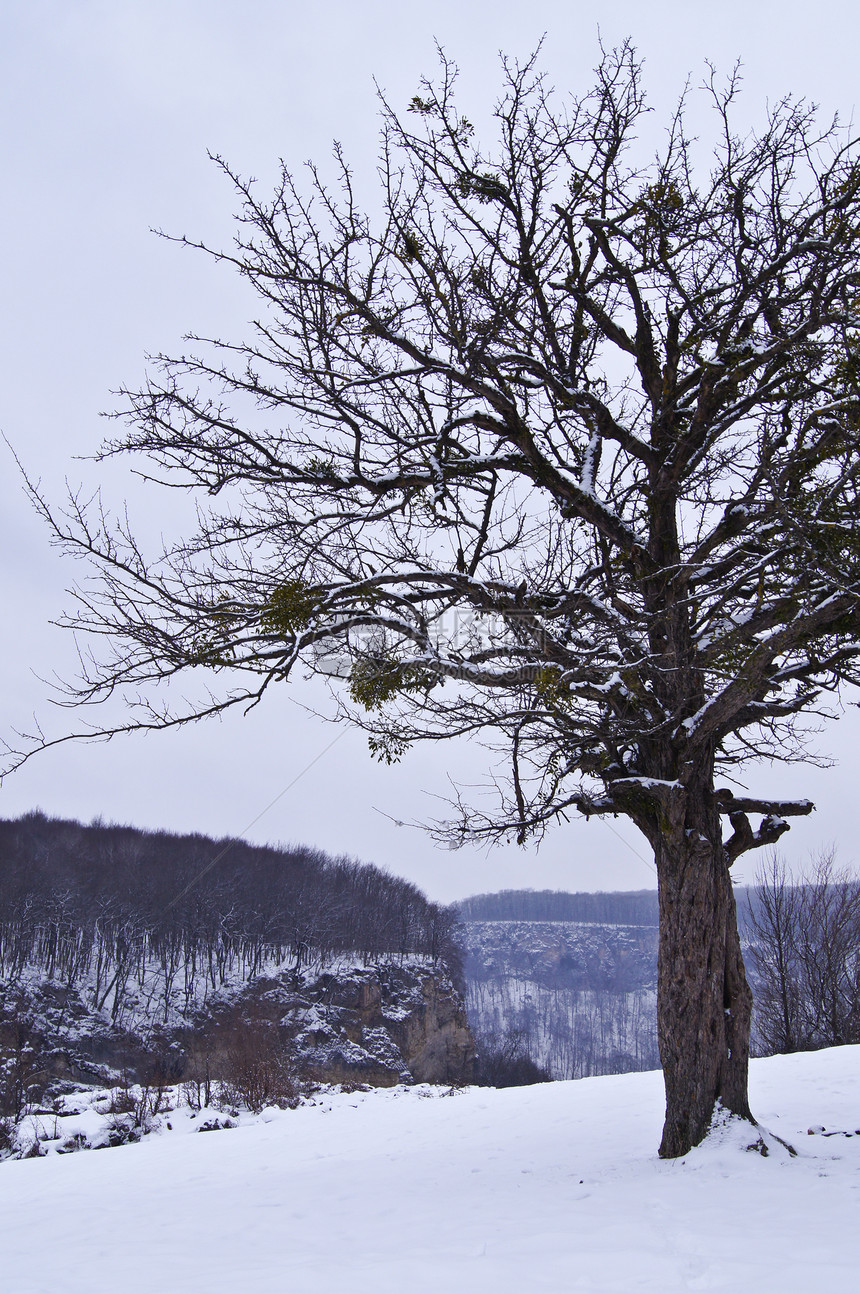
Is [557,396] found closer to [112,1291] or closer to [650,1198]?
[650,1198]

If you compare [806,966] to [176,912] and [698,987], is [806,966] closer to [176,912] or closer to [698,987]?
[698,987]

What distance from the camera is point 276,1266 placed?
11.7 ft

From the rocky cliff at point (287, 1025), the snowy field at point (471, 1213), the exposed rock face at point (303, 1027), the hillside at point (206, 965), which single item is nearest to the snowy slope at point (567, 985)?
the hillside at point (206, 965)

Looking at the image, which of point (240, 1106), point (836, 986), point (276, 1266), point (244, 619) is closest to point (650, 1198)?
point (276, 1266)

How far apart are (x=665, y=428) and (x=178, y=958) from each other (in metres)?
66.5

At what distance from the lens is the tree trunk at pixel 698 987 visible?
5.12 metres

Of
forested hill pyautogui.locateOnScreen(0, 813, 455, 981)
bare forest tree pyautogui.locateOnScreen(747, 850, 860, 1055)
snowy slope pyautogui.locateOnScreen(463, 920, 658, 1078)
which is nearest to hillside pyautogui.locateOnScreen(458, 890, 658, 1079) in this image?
snowy slope pyautogui.locateOnScreen(463, 920, 658, 1078)

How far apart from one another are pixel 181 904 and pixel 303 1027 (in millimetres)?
19814

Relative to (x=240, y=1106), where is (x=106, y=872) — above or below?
above

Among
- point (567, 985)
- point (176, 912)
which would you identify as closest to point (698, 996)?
point (176, 912)

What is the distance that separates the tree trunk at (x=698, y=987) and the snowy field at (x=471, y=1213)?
10.6 inches

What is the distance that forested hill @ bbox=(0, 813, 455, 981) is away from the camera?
182 ft

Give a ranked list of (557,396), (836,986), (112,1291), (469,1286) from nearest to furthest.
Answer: (469,1286) → (112,1291) → (557,396) → (836,986)

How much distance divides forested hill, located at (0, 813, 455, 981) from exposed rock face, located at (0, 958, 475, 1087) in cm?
484
